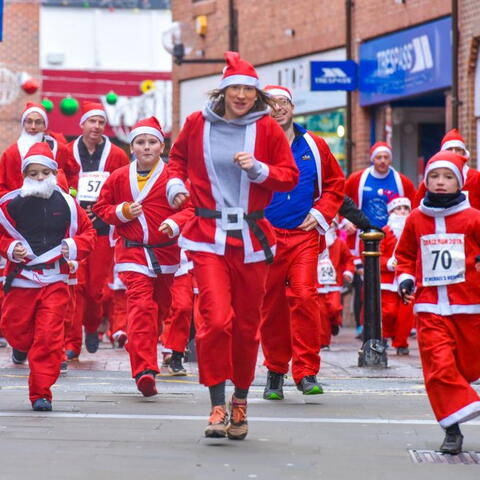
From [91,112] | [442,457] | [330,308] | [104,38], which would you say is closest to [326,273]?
[330,308]

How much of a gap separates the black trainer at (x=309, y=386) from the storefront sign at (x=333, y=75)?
10.8 meters

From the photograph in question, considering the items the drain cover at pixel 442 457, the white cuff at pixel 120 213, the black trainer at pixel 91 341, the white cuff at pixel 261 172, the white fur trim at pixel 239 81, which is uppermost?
the white fur trim at pixel 239 81

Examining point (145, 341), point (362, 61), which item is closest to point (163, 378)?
point (145, 341)

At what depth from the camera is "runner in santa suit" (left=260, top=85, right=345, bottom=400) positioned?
36.8 feet

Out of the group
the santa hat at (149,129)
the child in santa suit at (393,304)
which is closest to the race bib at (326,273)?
the child in santa suit at (393,304)

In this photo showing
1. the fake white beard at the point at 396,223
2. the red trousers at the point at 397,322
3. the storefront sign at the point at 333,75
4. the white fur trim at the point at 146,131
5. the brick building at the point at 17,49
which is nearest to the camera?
the white fur trim at the point at 146,131

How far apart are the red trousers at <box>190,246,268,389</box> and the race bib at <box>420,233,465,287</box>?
93cm

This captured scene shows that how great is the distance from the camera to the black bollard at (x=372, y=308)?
1413cm

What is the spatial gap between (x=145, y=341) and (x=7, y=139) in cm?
3750

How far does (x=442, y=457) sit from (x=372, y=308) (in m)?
6.00

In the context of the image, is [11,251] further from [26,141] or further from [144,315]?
[26,141]

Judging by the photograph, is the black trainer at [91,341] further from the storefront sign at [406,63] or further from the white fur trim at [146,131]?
the storefront sign at [406,63]

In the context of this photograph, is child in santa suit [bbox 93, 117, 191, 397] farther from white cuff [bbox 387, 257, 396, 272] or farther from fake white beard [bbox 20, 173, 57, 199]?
white cuff [bbox 387, 257, 396, 272]

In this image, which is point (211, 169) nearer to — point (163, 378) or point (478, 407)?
point (478, 407)
